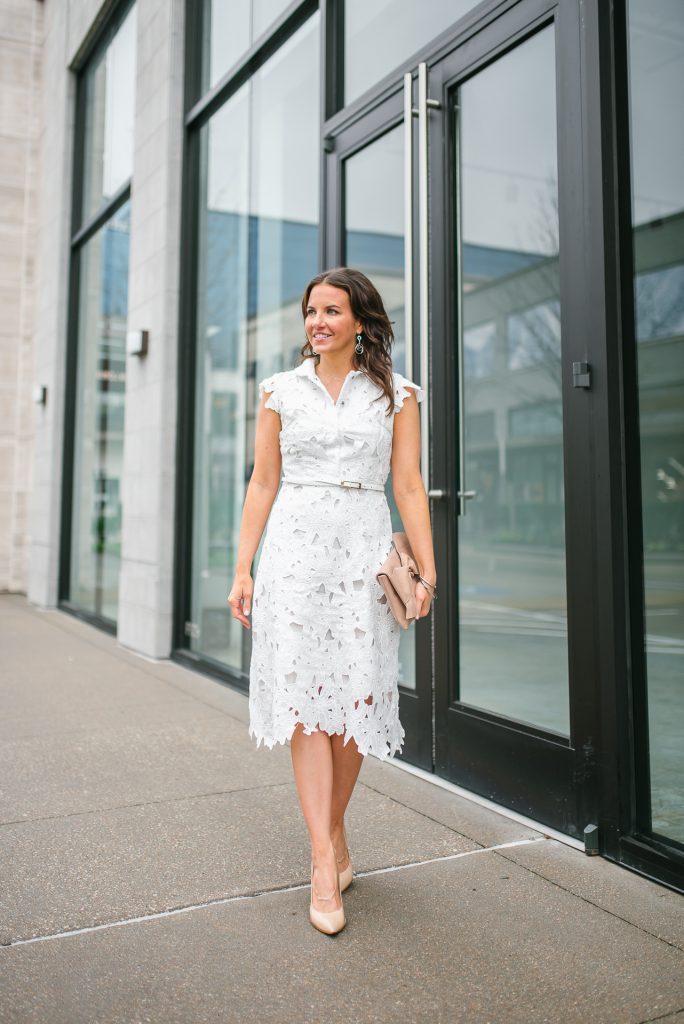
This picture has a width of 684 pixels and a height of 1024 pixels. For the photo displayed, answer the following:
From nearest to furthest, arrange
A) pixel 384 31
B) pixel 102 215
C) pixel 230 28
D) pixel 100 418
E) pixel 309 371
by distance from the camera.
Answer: pixel 309 371
pixel 384 31
pixel 230 28
pixel 102 215
pixel 100 418

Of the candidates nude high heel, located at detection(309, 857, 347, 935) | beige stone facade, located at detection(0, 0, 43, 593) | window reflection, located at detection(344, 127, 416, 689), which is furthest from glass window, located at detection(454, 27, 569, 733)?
beige stone facade, located at detection(0, 0, 43, 593)

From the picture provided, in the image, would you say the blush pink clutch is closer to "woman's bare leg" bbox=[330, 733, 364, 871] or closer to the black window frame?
"woman's bare leg" bbox=[330, 733, 364, 871]

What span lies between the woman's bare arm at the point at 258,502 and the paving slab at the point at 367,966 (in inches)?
33.6

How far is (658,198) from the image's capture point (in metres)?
3.24

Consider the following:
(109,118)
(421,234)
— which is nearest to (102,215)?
(109,118)

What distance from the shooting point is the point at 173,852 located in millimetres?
2818

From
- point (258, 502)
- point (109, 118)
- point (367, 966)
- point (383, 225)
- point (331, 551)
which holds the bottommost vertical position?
point (367, 966)

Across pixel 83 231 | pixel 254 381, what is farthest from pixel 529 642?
pixel 83 231

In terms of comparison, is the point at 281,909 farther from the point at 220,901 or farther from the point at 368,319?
the point at 368,319

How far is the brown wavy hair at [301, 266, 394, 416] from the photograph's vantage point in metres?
2.59

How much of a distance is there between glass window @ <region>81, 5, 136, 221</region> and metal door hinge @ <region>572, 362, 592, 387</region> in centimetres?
611

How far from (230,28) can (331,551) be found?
5207 millimetres

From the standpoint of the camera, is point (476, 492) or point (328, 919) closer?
point (328, 919)

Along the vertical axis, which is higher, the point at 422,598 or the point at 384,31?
the point at 384,31
